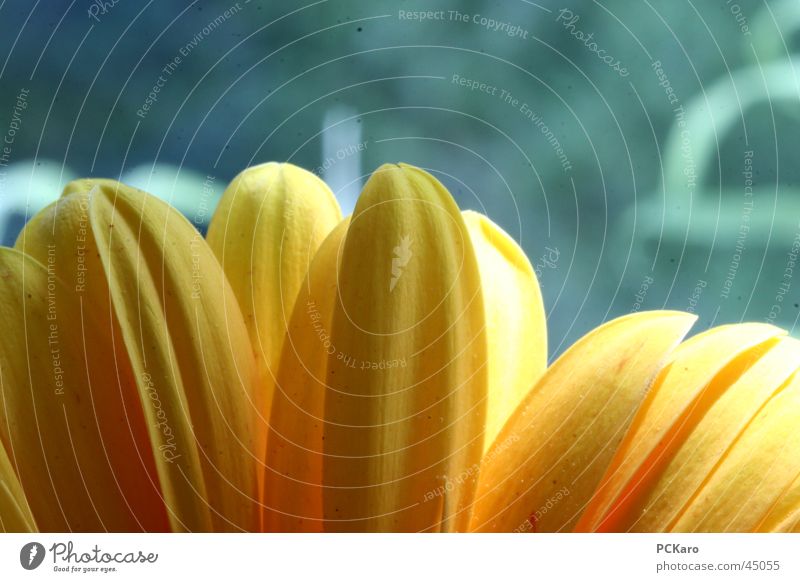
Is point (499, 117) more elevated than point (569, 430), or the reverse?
point (499, 117)

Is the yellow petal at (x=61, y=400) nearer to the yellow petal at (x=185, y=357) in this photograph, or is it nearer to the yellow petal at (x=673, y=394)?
the yellow petal at (x=185, y=357)

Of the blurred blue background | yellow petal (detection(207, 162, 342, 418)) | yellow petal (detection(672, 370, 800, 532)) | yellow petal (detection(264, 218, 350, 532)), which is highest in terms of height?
the blurred blue background

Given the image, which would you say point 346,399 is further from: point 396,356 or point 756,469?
point 756,469

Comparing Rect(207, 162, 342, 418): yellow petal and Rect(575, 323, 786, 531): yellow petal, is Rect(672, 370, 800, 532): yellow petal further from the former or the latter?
Rect(207, 162, 342, 418): yellow petal

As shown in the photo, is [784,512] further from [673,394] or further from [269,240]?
[269,240]

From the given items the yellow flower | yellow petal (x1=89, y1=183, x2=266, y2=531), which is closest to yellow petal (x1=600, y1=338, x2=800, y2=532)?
the yellow flower

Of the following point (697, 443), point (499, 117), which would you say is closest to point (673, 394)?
point (697, 443)
